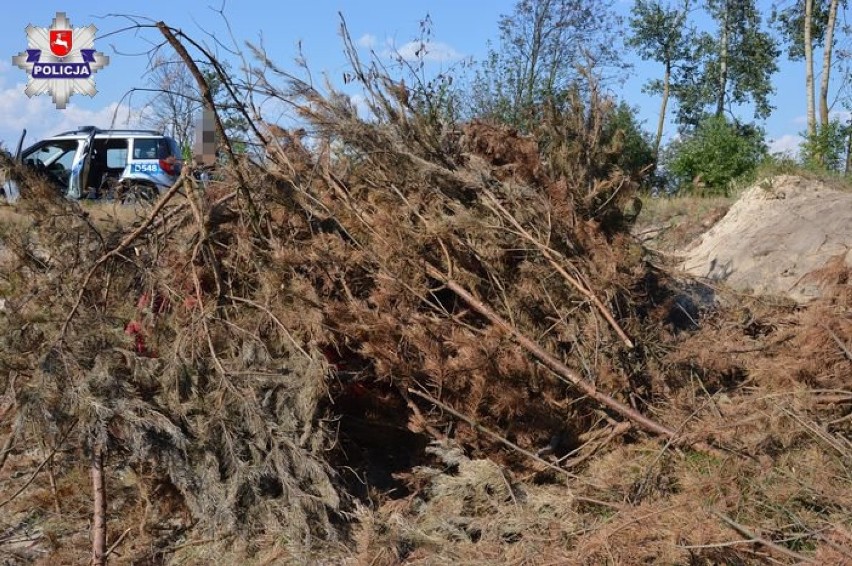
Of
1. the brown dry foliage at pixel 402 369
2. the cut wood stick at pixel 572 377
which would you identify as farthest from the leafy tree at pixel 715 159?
the cut wood stick at pixel 572 377

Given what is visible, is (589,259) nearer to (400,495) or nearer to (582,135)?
(582,135)

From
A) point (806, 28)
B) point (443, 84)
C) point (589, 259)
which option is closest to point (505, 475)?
point (589, 259)

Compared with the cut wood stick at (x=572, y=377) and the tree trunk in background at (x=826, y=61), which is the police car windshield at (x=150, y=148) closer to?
the cut wood stick at (x=572, y=377)

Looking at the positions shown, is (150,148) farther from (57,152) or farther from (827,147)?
(827,147)

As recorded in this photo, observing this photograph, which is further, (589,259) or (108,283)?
(589,259)

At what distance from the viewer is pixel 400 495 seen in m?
4.31

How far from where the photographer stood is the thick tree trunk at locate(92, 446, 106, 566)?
A: 12.0 ft

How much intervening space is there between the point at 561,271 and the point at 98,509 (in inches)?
100

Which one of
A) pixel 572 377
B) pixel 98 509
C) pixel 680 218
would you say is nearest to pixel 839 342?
pixel 572 377

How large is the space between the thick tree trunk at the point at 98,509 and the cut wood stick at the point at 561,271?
2366mm

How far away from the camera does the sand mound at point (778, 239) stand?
6488mm

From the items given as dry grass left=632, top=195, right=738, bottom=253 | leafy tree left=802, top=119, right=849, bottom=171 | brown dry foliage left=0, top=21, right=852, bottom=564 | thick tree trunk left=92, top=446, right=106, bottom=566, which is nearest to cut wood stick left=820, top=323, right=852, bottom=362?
brown dry foliage left=0, top=21, right=852, bottom=564

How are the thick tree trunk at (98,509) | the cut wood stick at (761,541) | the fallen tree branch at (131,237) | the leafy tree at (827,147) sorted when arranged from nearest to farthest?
the cut wood stick at (761,541), the thick tree trunk at (98,509), the fallen tree branch at (131,237), the leafy tree at (827,147)

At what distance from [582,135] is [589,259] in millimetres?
961
